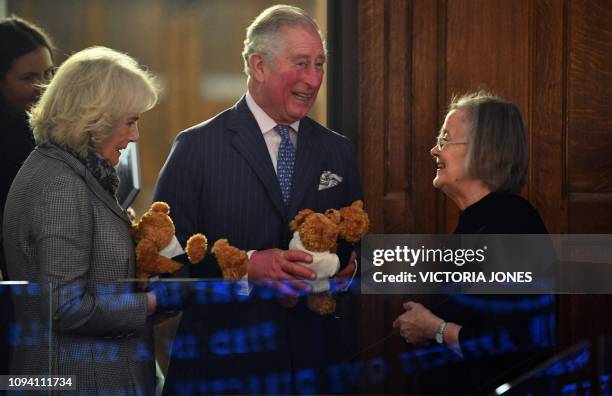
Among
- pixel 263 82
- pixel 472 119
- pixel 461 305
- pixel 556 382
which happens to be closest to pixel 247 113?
pixel 263 82

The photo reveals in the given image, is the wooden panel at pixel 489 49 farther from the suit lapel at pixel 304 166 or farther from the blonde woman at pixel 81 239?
the blonde woman at pixel 81 239

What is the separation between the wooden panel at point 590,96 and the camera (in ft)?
12.8

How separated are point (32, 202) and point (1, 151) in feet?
3.08

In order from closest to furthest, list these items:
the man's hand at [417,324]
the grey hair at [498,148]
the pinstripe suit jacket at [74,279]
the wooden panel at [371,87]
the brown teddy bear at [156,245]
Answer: the pinstripe suit jacket at [74,279], the brown teddy bear at [156,245], the man's hand at [417,324], the grey hair at [498,148], the wooden panel at [371,87]

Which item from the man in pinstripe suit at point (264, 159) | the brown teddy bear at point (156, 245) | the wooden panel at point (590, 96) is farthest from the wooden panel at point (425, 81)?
the brown teddy bear at point (156, 245)

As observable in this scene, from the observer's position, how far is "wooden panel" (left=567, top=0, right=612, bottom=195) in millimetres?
3889

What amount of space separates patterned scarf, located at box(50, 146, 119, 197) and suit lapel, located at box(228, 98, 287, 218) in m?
0.67

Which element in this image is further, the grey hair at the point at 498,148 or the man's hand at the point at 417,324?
the grey hair at the point at 498,148

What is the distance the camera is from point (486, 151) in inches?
108

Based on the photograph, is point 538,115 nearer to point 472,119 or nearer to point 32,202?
point 472,119

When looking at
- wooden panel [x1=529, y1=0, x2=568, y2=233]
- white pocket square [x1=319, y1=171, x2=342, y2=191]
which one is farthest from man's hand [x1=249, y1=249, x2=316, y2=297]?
wooden panel [x1=529, y1=0, x2=568, y2=233]

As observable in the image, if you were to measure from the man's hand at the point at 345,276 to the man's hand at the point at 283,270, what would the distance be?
0.23 feet

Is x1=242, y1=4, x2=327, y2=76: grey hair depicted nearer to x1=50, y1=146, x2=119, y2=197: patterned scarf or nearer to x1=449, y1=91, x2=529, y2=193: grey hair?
x1=449, y1=91, x2=529, y2=193: grey hair

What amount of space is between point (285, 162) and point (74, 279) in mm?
951
